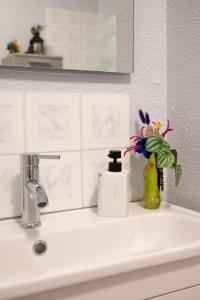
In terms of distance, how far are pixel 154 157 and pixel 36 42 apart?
0.42 meters

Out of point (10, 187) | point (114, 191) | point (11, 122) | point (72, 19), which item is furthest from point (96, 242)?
point (72, 19)

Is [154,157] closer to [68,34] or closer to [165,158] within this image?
[165,158]

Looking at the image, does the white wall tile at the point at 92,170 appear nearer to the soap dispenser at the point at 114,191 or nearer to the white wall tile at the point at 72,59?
the soap dispenser at the point at 114,191

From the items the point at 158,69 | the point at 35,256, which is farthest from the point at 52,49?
the point at 35,256

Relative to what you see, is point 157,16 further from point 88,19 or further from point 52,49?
point 52,49

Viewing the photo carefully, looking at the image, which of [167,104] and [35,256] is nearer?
[35,256]

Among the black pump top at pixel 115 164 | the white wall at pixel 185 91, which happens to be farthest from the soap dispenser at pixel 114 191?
the white wall at pixel 185 91

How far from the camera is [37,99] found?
86cm

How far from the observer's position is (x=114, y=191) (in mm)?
851

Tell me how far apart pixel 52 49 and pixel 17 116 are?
0.19 meters

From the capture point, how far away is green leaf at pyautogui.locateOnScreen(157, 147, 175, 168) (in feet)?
2.89

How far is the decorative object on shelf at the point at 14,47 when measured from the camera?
2.66ft

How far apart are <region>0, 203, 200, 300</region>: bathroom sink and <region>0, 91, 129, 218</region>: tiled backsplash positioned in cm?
5

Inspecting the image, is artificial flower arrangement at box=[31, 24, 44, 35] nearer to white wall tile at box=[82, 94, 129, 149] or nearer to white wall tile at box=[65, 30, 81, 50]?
white wall tile at box=[65, 30, 81, 50]
